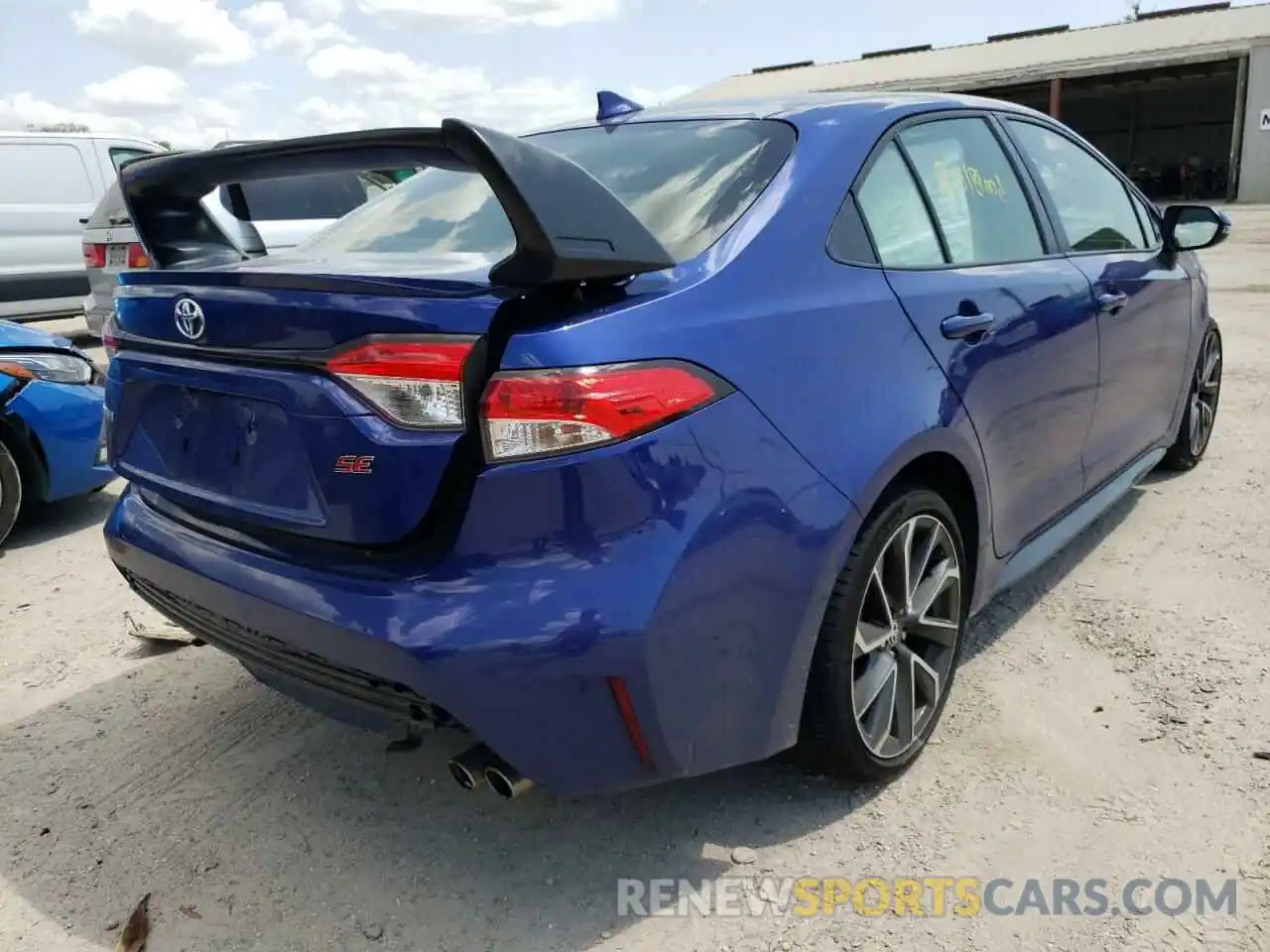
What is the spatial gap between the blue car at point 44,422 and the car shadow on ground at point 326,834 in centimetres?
189

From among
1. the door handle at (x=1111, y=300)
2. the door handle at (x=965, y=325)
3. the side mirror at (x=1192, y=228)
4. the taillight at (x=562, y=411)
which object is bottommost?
the door handle at (x=1111, y=300)

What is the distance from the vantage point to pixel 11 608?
3.81 m

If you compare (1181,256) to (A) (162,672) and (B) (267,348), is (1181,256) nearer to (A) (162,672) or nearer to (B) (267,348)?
(B) (267,348)

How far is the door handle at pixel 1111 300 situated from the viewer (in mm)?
3262

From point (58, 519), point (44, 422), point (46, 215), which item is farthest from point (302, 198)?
point (44, 422)

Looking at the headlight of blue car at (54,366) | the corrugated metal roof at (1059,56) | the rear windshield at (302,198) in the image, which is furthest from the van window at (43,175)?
the corrugated metal roof at (1059,56)

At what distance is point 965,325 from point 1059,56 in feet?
106

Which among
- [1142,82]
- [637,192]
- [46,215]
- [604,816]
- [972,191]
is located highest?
[637,192]

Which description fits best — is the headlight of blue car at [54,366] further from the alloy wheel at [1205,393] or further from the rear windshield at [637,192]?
the alloy wheel at [1205,393]

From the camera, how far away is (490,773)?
1.93m

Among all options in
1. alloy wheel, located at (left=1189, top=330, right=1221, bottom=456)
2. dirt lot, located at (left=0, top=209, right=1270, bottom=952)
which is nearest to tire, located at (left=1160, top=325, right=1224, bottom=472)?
alloy wheel, located at (left=1189, top=330, right=1221, bottom=456)

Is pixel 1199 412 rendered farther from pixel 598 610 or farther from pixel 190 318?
pixel 190 318

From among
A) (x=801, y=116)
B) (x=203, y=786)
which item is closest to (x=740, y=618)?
(x=801, y=116)

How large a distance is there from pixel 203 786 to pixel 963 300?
89.9 inches
